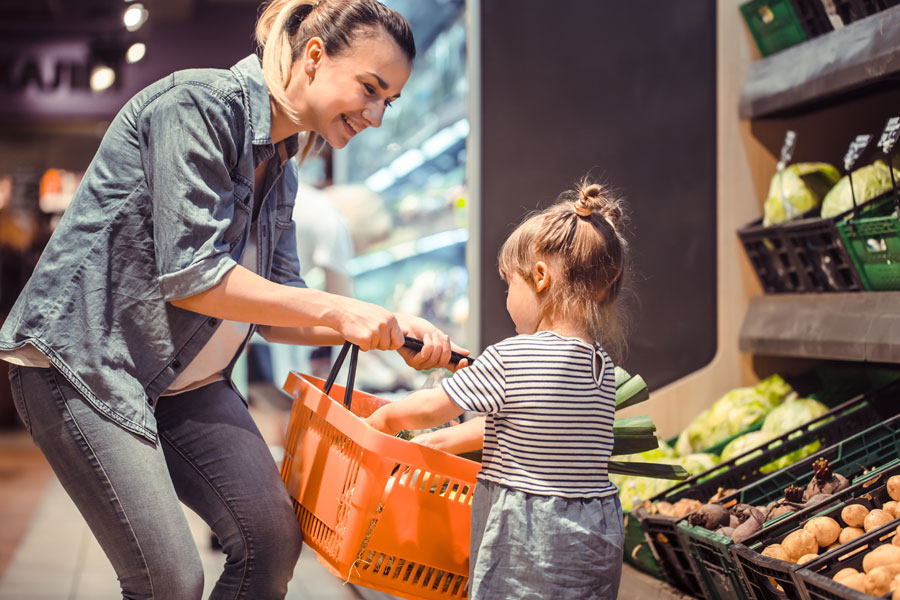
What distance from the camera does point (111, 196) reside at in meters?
1.62

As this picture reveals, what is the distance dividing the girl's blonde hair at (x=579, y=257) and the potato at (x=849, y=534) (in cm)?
59

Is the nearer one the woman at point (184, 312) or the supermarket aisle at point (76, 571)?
the woman at point (184, 312)

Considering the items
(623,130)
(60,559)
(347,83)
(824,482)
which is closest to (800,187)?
(623,130)

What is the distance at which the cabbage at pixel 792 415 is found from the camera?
8.69 feet

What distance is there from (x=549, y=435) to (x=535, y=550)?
0.20 meters

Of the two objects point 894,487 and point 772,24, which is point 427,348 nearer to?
point 894,487

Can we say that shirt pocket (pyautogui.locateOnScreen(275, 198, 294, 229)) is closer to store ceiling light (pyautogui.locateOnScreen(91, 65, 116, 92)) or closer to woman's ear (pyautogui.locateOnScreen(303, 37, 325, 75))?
woman's ear (pyautogui.locateOnScreen(303, 37, 325, 75))

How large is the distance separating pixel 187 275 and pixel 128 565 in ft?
1.66

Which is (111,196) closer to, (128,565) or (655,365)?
(128,565)

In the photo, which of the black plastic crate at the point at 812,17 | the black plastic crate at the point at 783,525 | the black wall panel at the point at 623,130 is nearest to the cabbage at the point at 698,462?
the black wall panel at the point at 623,130

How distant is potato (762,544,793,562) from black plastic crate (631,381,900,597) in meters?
0.35

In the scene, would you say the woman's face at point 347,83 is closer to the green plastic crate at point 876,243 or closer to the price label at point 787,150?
the green plastic crate at point 876,243

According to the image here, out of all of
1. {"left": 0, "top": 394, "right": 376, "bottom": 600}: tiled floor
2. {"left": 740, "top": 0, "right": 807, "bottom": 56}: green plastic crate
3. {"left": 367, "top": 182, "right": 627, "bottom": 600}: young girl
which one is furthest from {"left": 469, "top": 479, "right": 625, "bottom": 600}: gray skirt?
{"left": 740, "top": 0, "right": 807, "bottom": 56}: green plastic crate

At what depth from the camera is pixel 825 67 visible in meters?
2.53
